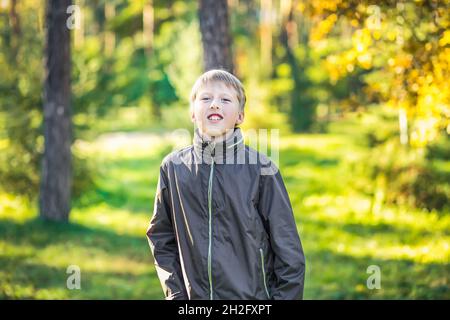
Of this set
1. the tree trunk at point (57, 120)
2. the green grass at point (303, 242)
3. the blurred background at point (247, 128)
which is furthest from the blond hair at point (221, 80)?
→ the tree trunk at point (57, 120)

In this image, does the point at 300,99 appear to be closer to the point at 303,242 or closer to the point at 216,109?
the point at 303,242

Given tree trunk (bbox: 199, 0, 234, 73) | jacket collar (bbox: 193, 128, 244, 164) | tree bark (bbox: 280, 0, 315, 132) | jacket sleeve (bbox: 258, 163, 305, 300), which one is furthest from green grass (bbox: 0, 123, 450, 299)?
tree bark (bbox: 280, 0, 315, 132)

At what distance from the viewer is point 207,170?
113 inches

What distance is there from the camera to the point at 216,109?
9.48 ft

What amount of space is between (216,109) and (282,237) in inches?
25.1

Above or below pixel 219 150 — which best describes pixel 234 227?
below

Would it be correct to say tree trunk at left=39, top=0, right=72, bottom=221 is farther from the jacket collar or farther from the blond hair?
the jacket collar

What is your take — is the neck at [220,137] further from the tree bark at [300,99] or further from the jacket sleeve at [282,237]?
the tree bark at [300,99]

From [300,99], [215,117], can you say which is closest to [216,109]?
[215,117]

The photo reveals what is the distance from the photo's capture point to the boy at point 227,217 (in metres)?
2.81

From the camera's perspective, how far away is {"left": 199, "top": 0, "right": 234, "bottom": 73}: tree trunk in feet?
23.5

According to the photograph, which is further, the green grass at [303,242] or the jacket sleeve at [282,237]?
the green grass at [303,242]
